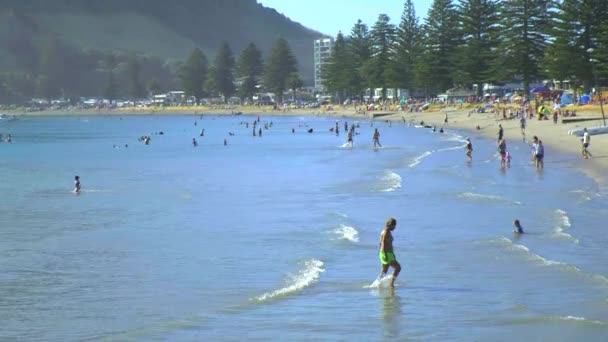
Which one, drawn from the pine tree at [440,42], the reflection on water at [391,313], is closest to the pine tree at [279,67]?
the pine tree at [440,42]

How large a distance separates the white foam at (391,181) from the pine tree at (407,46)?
59651 mm

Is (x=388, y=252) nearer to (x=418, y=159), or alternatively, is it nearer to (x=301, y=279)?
(x=301, y=279)

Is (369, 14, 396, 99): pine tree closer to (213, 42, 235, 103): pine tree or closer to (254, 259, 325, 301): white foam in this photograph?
(213, 42, 235, 103): pine tree

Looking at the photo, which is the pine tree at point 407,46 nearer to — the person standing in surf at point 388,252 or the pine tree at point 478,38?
the pine tree at point 478,38

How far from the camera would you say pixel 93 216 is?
77.8 feet

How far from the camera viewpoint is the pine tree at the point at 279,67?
130125 millimetres

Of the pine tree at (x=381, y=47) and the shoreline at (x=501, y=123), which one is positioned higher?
the pine tree at (x=381, y=47)

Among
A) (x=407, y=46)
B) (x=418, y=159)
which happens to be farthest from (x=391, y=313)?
(x=407, y=46)

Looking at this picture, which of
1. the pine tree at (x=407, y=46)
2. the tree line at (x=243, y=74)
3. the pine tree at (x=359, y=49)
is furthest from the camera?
the tree line at (x=243, y=74)

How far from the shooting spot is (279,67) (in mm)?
130250

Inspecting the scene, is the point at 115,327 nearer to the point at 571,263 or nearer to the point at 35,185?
the point at 571,263

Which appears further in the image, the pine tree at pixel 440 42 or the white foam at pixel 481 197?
the pine tree at pixel 440 42

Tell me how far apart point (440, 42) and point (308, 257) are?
2682 inches

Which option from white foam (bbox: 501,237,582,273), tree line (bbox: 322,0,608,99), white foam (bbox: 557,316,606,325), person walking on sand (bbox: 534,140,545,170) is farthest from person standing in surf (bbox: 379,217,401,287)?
tree line (bbox: 322,0,608,99)
